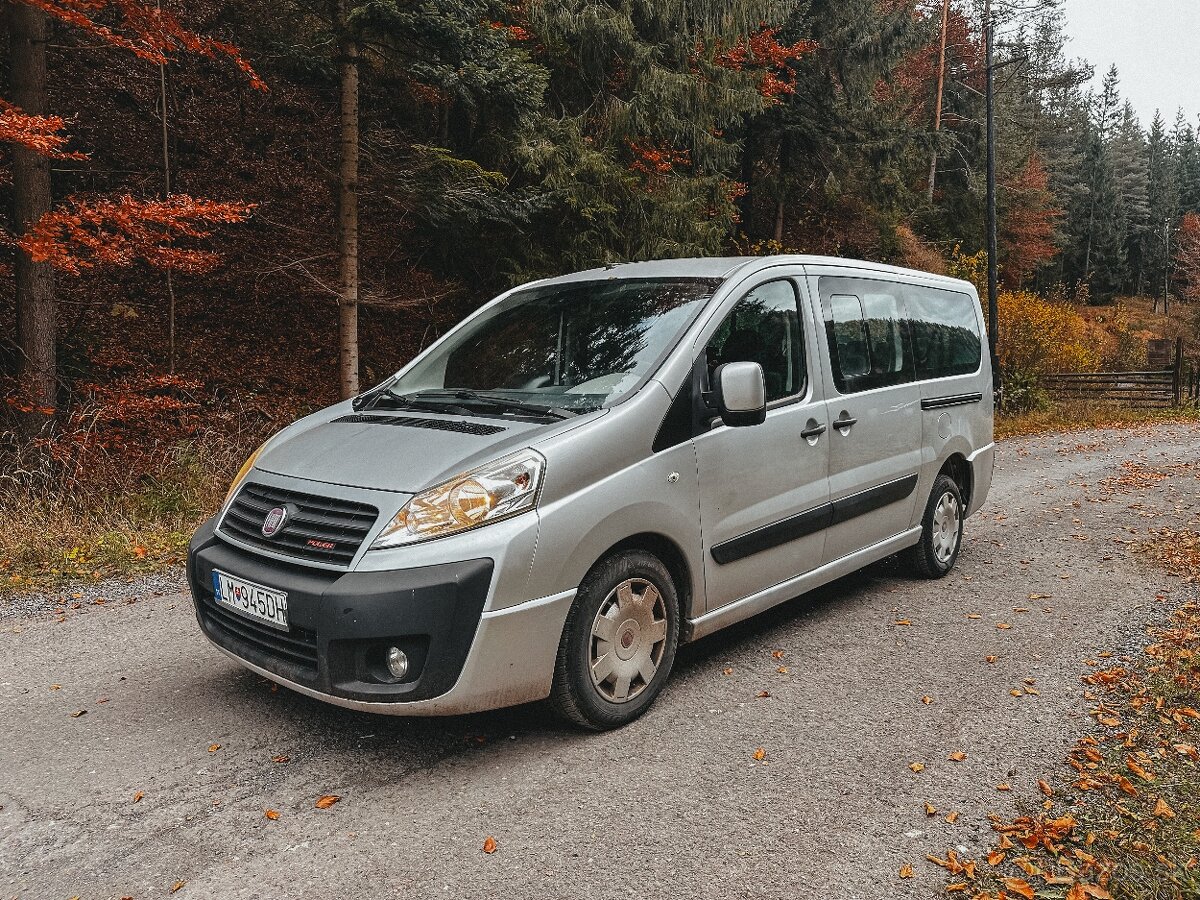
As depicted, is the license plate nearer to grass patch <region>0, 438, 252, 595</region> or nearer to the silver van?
the silver van

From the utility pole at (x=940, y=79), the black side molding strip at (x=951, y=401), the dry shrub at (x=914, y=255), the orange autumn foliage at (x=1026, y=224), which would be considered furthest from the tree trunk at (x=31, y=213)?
the orange autumn foliage at (x=1026, y=224)

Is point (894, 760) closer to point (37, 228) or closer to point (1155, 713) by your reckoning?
point (1155, 713)

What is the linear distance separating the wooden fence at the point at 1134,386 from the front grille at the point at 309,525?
23489mm

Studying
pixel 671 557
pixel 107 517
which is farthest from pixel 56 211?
pixel 671 557

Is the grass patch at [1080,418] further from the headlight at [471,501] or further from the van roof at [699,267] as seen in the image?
the headlight at [471,501]

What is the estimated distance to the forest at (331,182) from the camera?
29.4 feet

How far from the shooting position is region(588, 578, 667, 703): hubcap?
11.6ft

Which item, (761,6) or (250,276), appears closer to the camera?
(761,6)

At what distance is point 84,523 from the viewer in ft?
23.1

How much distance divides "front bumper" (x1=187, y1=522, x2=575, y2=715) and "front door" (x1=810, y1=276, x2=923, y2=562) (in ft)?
6.95

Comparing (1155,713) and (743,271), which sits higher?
(743,271)

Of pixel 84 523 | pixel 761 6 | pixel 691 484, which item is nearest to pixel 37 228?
pixel 84 523

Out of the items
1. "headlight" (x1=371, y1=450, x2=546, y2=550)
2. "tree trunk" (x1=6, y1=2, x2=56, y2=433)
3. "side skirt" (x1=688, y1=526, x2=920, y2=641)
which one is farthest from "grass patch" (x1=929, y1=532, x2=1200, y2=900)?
"tree trunk" (x1=6, y1=2, x2=56, y2=433)

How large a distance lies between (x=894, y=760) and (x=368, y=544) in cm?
217
